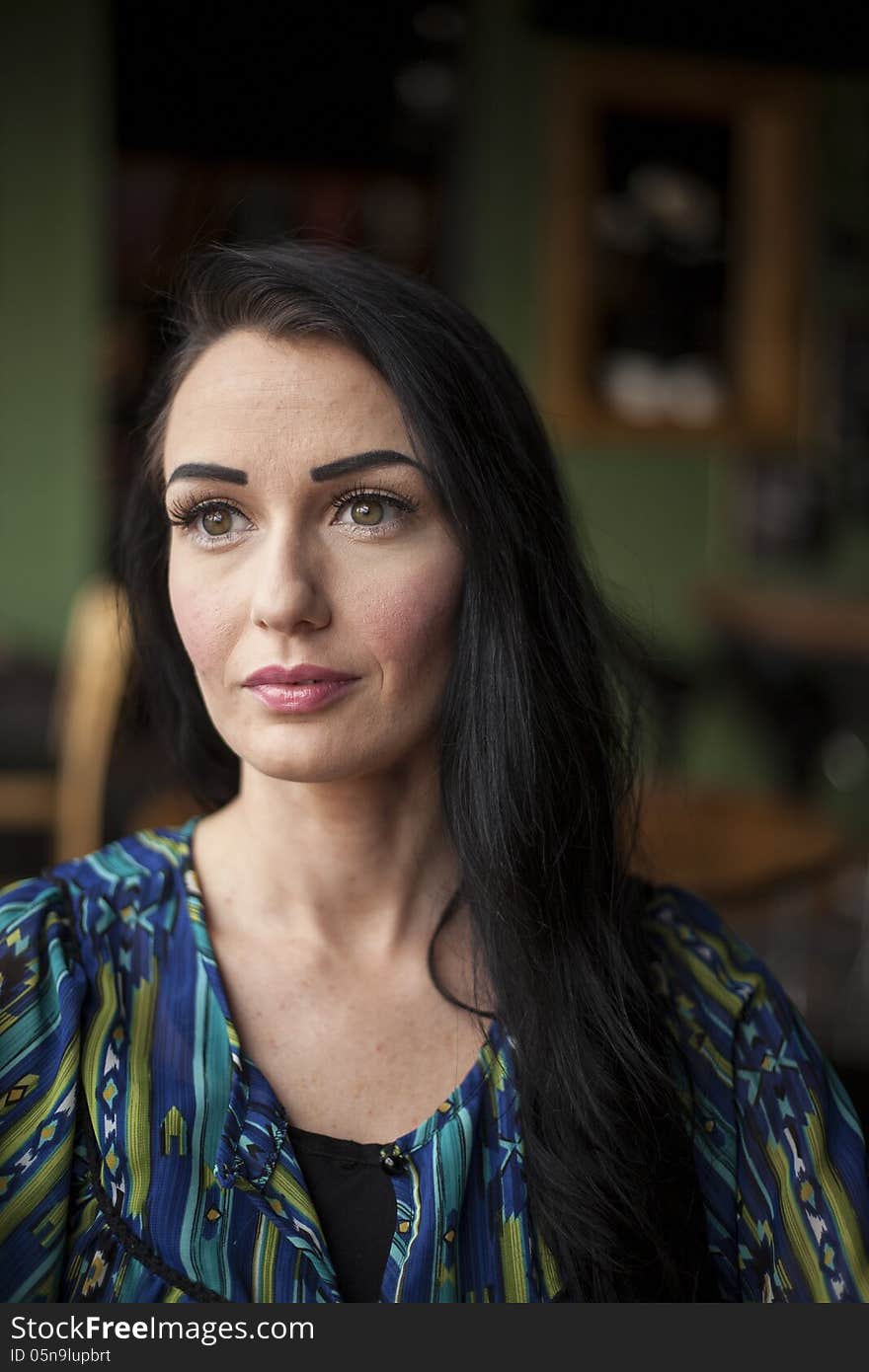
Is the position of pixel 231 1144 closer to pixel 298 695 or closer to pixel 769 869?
pixel 298 695

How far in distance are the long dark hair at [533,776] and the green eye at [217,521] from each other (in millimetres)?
135

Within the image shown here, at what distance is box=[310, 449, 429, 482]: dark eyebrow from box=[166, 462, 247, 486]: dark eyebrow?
53 mm

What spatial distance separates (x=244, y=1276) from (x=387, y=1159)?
120 mm

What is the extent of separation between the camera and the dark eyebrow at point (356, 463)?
37.5 inches

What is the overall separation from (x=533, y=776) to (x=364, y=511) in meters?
0.23

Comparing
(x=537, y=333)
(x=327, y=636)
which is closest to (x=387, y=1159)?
(x=327, y=636)

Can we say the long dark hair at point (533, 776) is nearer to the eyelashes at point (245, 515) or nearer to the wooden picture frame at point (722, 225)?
the eyelashes at point (245, 515)

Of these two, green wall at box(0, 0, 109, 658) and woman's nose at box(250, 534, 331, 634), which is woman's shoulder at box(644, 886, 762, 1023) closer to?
woman's nose at box(250, 534, 331, 634)

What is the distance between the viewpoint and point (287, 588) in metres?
0.93

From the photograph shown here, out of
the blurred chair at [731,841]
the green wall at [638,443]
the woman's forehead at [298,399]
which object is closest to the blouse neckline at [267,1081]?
the woman's forehead at [298,399]

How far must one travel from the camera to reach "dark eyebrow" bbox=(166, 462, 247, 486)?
0.96m

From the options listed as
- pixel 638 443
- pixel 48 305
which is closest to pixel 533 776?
pixel 48 305

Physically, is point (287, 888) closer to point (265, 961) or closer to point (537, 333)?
point (265, 961)

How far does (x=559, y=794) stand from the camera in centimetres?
105
